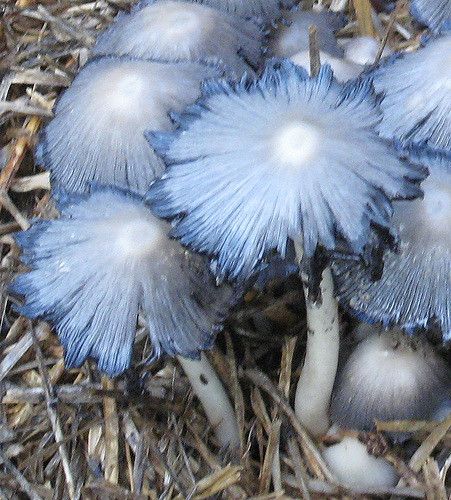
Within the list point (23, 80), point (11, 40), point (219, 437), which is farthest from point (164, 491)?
point (11, 40)

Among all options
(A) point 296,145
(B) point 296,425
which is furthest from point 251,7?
(B) point 296,425

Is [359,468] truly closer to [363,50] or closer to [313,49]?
[313,49]

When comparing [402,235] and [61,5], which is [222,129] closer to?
[402,235]

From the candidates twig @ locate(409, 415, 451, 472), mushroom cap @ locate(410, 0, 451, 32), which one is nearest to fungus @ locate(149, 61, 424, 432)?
twig @ locate(409, 415, 451, 472)

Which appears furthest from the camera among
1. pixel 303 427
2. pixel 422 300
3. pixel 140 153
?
pixel 303 427

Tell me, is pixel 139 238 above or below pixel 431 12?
above

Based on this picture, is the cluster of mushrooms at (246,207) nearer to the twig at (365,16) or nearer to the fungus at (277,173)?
the fungus at (277,173)

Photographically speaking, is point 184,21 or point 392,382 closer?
point 392,382

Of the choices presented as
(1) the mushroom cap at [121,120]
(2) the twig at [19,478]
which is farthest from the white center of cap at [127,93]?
(2) the twig at [19,478]
